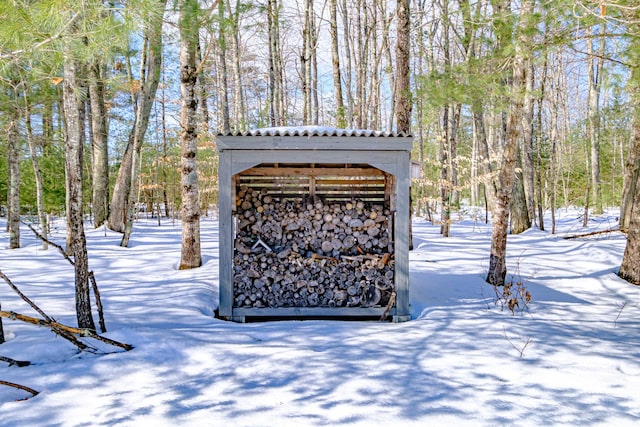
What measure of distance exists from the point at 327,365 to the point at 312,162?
88.4 inches

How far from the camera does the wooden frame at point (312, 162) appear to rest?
4371mm

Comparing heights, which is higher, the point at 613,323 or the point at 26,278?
the point at 26,278

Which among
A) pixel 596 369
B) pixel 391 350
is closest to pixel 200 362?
pixel 391 350

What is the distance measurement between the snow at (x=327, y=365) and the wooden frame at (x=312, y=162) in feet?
1.19

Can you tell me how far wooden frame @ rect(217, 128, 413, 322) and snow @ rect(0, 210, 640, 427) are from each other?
1.19ft

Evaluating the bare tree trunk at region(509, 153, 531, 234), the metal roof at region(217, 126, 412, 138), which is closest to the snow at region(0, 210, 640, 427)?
the metal roof at region(217, 126, 412, 138)

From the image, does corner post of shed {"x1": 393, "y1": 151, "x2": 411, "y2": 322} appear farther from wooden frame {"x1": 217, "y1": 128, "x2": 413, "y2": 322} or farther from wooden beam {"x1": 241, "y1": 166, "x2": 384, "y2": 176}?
wooden beam {"x1": 241, "y1": 166, "x2": 384, "y2": 176}

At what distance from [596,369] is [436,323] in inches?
62.0

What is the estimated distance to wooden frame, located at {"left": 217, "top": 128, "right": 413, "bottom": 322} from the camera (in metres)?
4.37

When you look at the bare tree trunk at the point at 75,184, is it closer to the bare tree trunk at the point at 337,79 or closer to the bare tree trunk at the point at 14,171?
the bare tree trunk at the point at 14,171

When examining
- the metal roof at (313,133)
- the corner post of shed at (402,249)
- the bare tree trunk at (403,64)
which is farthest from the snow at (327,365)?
the bare tree trunk at (403,64)

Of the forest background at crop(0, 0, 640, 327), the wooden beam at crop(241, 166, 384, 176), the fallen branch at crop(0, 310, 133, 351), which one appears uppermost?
the forest background at crop(0, 0, 640, 327)

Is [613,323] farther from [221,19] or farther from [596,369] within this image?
[221,19]

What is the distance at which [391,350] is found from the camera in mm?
3363
